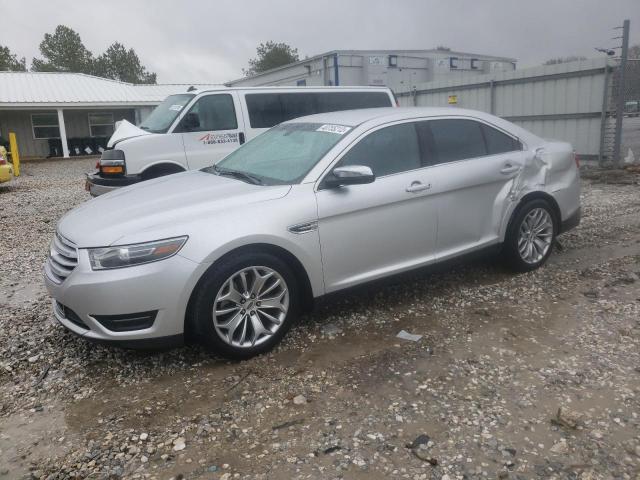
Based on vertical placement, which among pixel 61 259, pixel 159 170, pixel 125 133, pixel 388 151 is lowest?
pixel 61 259

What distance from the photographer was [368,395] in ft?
10.3

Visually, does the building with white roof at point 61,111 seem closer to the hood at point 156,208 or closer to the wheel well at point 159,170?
the wheel well at point 159,170

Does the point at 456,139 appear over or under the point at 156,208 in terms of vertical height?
over

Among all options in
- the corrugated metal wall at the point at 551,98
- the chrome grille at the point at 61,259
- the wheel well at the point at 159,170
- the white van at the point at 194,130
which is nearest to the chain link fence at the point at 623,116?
the corrugated metal wall at the point at 551,98

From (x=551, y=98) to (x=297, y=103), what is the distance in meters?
6.93

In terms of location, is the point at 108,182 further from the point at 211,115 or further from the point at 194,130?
the point at 211,115

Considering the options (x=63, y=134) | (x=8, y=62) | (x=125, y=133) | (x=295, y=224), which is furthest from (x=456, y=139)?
(x=8, y=62)

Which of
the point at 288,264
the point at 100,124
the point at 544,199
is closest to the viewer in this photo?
the point at 288,264

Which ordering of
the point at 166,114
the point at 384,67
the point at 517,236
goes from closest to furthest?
the point at 517,236 < the point at 166,114 < the point at 384,67

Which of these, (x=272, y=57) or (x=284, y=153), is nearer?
→ (x=284, y=153)

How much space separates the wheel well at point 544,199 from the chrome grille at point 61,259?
12.0 ft

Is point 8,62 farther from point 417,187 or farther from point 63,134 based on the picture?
point 417,187

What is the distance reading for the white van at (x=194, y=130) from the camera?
7645 millimetres

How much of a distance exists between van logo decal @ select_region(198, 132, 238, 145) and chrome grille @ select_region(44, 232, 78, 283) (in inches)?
177
